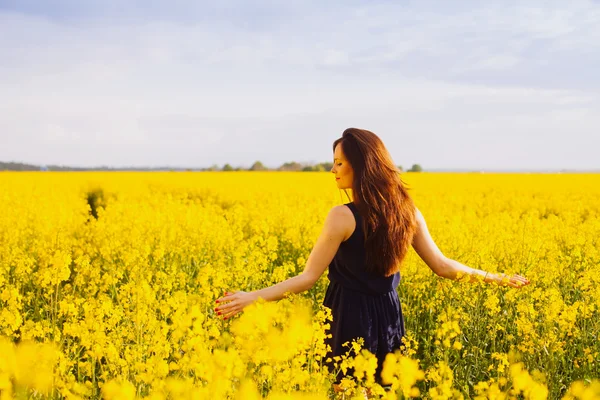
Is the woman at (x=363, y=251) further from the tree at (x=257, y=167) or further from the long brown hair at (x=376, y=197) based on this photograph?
the tree at (x=257, y=167)

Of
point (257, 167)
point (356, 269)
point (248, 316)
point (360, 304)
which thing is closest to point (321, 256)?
point (356, 269)

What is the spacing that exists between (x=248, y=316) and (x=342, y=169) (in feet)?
3.14

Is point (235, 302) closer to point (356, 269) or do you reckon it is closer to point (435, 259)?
point (356, 269)

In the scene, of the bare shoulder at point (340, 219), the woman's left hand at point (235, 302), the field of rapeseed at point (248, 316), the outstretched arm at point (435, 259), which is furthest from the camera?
the outstretched arm at point (435, 259)

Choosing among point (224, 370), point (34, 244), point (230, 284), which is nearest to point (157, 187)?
point (34, 244)

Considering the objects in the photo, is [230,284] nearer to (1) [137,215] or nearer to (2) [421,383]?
(2) [421,383]

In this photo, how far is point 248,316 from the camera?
94.0 inches

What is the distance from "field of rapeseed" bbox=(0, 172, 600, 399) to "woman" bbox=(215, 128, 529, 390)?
11cm

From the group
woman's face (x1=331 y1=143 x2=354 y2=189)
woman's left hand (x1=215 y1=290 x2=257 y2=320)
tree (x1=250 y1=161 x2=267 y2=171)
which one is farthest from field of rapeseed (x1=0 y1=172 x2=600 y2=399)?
tree (x1=250 y1=161 x2=267 y2=171)

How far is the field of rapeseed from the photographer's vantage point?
2205mm

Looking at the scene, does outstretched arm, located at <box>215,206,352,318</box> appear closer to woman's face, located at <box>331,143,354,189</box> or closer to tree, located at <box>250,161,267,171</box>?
woman's face, located at <box>331,143,354,189</box>

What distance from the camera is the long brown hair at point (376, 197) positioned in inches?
114

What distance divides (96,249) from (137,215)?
2.49 meters

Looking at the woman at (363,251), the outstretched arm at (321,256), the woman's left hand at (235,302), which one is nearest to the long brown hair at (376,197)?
the woman at (363,251)
